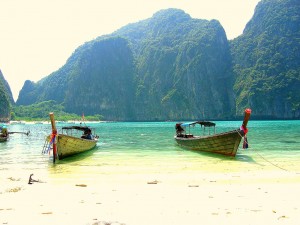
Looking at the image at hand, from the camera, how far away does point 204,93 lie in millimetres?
192375

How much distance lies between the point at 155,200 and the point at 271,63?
176 m

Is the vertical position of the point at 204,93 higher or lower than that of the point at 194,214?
higher

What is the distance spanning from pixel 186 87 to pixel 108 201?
7517 inches

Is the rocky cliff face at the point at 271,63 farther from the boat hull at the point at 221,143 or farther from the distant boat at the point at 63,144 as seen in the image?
the distant boat at the point at 63,144

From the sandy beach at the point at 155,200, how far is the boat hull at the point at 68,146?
588 centimetres

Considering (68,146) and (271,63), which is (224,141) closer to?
(68,146)

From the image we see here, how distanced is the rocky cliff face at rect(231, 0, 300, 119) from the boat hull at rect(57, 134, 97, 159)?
151m

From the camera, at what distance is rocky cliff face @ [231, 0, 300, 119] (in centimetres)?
16088

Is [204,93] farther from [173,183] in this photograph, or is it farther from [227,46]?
[173,183]

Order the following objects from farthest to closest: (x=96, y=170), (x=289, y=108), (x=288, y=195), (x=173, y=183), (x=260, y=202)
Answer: (x=289, y=108) < (x=96, y=170) < (x=173, y=183) < (x=288, y=195) < (x=260, y=202)

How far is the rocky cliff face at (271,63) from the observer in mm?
160875

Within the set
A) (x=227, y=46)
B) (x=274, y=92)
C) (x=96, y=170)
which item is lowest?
(x=96, y=170)

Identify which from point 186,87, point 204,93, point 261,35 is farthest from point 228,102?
point 261,35

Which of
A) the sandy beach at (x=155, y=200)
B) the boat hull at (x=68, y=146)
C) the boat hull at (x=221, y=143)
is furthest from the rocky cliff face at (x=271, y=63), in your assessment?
the sandy beach at (x=155, y=200)
